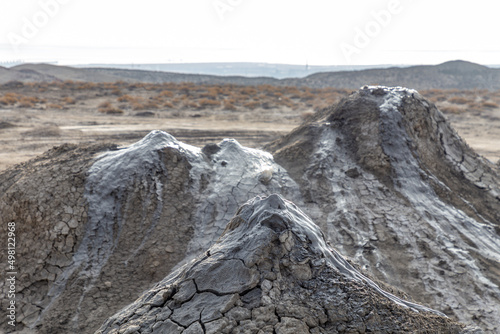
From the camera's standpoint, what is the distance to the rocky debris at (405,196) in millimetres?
3594

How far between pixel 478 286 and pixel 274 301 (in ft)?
Answer: 8.77

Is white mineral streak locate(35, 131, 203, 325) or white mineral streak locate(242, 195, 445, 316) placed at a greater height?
white mineral streak locate(242, 195, 445, 316)

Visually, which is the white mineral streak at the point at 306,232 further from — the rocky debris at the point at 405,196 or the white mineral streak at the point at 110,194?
the white mineral streak at the point at 110,194

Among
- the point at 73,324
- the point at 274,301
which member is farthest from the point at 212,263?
the point at 73,324

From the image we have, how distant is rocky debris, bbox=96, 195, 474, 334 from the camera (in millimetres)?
1835

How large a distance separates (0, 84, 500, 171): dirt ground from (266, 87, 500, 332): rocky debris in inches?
235

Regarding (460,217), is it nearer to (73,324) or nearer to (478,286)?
(478,286)

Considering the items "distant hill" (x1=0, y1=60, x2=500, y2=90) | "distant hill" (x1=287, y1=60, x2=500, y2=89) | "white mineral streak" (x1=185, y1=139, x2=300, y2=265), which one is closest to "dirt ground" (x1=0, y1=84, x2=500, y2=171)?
"white mineral streak" (x1=185, y1=139, x2=300, y2=265)

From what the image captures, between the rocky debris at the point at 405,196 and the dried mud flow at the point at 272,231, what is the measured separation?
2 cm

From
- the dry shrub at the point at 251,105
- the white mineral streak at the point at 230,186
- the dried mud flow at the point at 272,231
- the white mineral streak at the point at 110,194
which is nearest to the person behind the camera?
→ the dried mud flow at the point at 272,231

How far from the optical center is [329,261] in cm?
214

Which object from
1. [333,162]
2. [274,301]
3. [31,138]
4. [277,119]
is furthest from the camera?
[277,119]

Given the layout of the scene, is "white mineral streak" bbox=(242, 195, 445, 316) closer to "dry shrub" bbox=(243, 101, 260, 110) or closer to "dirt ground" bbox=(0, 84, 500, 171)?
"dirt ground" bbox=(0, 84, 500, 171)

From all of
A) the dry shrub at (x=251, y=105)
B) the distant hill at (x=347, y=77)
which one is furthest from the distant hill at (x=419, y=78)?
the dry shrub at (x=251, y=105)
